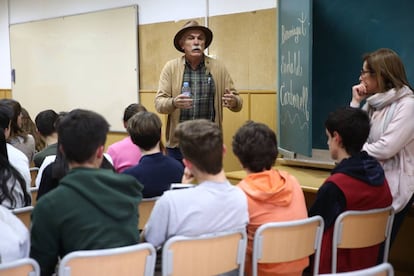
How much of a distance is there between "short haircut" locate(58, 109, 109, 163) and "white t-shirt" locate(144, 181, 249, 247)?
320 mm


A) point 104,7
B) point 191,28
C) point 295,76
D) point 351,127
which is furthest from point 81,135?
point 104,7

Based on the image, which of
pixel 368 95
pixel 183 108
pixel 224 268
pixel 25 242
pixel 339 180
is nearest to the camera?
pixel 25 242

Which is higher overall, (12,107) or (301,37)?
(301,37)

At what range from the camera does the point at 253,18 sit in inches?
177

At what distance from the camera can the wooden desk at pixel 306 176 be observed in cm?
306

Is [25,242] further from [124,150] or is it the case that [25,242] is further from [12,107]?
[12,107]

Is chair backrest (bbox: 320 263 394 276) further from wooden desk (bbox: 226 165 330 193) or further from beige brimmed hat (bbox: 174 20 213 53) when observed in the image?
beige brimmed hat (bbox: 174 20 213 53)

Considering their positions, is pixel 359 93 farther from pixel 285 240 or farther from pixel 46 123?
pixel 46 123

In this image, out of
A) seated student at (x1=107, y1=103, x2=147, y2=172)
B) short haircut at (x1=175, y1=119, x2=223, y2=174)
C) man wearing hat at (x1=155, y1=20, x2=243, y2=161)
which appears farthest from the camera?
man wearing hat at (x1=155, y1=20, x2=243, y2=161)

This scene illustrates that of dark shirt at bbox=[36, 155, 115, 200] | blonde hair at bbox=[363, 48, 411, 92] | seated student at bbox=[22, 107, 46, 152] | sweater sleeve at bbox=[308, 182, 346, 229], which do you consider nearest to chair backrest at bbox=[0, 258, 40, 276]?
dark shirt at bbox=[36, 155, 115, 200]

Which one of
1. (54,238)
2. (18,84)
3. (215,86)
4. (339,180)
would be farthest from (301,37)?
(18,84)

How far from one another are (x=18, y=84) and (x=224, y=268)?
20.5 ft

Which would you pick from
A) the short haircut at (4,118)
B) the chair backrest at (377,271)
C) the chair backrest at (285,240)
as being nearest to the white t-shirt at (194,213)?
the chair backrest at (285,240)

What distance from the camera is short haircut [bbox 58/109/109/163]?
1707 millimetres
